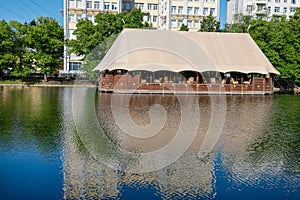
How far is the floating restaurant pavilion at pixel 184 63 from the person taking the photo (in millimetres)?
31141

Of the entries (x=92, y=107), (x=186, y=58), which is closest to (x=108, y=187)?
(x=92, y=107)

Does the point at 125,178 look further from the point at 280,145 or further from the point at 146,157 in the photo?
the point at 280,145

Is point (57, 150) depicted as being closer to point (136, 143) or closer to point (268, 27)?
point (136, 143)

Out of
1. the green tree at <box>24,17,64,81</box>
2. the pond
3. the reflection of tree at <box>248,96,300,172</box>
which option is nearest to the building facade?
the green tree at <box>24,17,64,81</box>

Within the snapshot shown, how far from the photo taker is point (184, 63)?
106ft

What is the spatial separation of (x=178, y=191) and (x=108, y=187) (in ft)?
4.94

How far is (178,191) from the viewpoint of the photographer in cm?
710

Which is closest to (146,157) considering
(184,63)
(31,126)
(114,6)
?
(31,126)

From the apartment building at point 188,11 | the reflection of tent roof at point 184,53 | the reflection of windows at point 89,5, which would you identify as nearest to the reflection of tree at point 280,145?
the reflection of tent roof at point 184,53

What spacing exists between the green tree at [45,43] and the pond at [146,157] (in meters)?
25.7

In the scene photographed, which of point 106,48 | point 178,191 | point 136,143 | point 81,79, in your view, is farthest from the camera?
point 81,79

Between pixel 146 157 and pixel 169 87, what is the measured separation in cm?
2209

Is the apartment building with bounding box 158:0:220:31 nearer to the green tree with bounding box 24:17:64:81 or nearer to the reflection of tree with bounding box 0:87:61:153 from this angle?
the green tree with bounding box 24:17:64:81

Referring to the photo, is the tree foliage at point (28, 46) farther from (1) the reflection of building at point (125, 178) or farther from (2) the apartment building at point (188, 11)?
(1) the reflection of building at point (125, 178)
